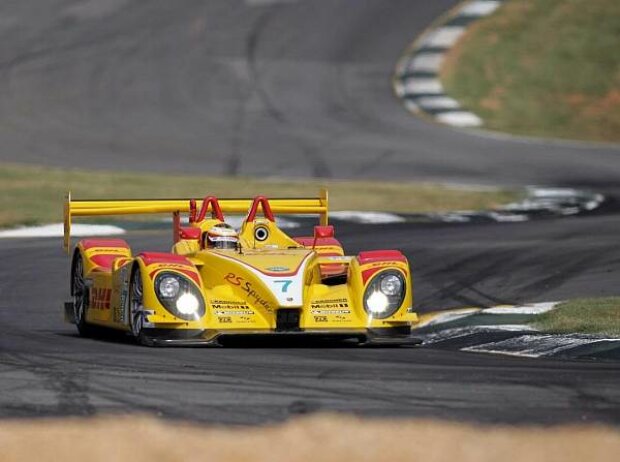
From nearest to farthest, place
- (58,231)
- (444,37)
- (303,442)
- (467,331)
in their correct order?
1. (303,442)
2. (467,331)
3. (58,231)
4. (444,37)

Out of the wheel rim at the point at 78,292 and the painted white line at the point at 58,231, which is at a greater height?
the painted white line at the point at 58,231

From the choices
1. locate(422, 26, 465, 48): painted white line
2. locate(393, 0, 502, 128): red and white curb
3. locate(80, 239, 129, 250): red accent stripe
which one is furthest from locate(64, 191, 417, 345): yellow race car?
locate(422, 26, 465, 48): painted white line

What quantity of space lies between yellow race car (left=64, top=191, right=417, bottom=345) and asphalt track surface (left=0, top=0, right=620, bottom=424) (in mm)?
262

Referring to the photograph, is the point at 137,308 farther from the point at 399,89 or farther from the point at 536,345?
the point at 399,89

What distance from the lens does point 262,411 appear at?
8922mm

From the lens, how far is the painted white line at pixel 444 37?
40.8 meters

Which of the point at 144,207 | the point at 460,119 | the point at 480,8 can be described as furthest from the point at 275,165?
the point at 144,207

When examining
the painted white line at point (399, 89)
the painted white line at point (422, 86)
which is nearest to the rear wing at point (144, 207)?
the painted white line at point (399, 89)

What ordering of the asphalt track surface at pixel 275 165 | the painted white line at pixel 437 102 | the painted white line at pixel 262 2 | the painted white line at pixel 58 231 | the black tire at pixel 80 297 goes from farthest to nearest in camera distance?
the painted white line at pixel 262 2
the painted white line at pixel 437 102
the painted white line at pixel 58 231
the black tire at pixel 80 297
the asphalt track surface at pixel 275 165

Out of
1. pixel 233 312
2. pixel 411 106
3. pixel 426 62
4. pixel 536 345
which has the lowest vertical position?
pixel 536 345

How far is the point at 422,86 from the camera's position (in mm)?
38406

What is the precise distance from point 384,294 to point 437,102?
24658 millimetres

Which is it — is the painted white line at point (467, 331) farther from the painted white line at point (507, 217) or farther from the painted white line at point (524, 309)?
the painted white line at point (507, 217)

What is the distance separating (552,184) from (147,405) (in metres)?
21.0
